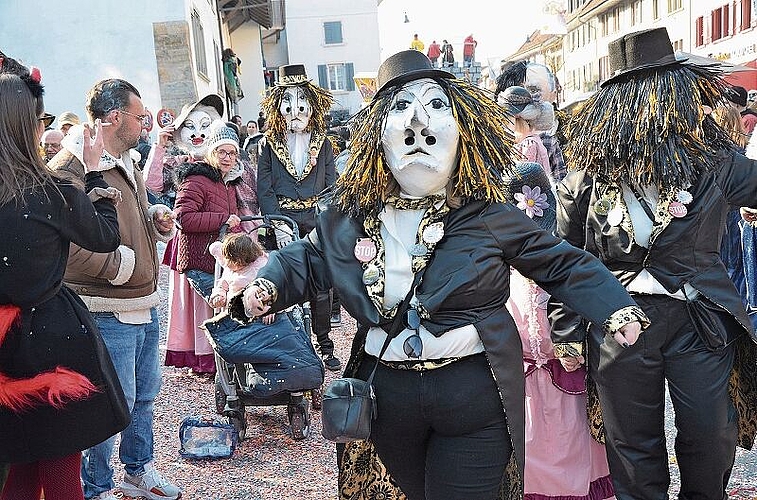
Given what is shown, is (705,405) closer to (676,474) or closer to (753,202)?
(753,202)

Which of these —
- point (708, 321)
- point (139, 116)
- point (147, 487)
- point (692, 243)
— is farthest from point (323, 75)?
point (708, 321)

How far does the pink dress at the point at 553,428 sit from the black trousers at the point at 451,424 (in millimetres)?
918

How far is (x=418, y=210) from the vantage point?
287cm

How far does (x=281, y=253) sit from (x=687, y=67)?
1.72 m

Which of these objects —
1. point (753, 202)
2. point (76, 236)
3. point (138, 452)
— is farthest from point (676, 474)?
point (76, 236)

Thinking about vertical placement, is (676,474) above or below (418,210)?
below

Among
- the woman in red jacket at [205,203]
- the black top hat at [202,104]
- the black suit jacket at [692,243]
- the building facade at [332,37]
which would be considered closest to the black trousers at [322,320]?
the woman in red jacket at [205,203]

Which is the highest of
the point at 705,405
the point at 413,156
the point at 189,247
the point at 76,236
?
the point at 413,156

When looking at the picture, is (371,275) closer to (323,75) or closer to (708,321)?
(708,321)

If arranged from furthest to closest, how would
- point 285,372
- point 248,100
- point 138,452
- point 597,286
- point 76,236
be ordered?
point 248,100 → point 285,372 → point 138,452 → point 76,236 → point 597,286

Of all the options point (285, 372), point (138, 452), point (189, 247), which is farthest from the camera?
point (189, 247)

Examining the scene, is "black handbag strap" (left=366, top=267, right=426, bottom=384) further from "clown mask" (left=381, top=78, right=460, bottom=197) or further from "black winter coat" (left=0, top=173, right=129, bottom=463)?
"black winter coat" (left=0, top=173, right=129, bottom=463)

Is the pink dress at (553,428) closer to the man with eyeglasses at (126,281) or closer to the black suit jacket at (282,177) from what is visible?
the man with eyeglasses at (126,281)

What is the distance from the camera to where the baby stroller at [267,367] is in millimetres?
4734
